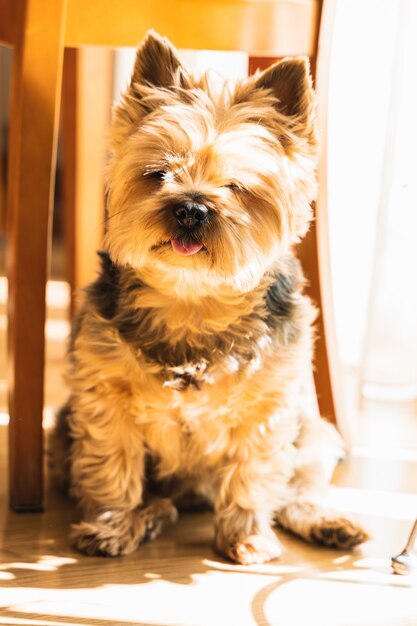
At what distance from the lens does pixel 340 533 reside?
1.54 m

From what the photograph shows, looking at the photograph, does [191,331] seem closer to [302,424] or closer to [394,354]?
[302,424]

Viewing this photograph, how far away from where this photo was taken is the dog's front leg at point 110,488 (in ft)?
4.90

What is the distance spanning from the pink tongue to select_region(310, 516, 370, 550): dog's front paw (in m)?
0.54

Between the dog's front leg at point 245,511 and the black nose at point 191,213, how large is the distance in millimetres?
426

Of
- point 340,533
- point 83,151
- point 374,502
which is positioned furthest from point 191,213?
point 83,151

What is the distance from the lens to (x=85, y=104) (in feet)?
7.66

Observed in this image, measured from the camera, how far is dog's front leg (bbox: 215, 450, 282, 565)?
4.90 ft

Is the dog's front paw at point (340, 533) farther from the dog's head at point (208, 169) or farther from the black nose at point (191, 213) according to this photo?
the black nose at point (191, 213)

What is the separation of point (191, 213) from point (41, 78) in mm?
368

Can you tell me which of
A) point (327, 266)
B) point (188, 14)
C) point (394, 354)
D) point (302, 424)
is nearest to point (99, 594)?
point (302, 424)

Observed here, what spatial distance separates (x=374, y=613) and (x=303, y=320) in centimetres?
45

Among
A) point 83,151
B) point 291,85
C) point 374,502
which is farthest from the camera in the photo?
point 83,151

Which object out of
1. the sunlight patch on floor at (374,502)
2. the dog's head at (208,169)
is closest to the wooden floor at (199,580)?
the sunlight patch on floor at (374,502)

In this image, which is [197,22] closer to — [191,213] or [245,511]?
[191,213]
